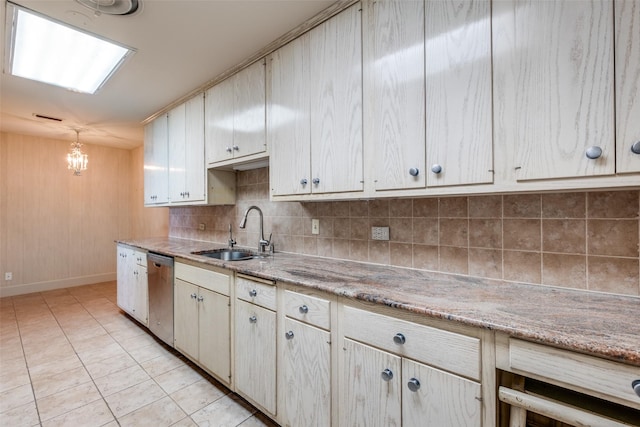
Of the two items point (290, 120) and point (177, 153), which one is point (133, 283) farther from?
point (290, 120)

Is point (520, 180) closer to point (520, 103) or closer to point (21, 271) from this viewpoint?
point (520, 103)

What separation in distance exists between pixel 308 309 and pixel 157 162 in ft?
9.93

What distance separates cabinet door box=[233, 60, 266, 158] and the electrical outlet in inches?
39.1

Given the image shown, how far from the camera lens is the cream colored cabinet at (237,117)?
2.16m

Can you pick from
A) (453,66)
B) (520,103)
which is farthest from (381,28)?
(520,103)

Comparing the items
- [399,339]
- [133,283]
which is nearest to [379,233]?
[399,339]

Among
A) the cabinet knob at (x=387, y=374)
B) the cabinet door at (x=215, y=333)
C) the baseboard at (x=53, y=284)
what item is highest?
the cabinet knob at (x=387, y=374)

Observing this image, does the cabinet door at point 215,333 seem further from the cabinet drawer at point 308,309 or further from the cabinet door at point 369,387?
the cabinet door at point 369,387

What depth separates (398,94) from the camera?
4.65 feet

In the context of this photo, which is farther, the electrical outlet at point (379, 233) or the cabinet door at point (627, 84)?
the electrical outlet at point (379, 233)

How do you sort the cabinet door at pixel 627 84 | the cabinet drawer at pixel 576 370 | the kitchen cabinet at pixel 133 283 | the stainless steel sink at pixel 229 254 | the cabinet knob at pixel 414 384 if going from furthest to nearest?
the kitchen cabinet at pixel 133 283 < the stainless steel sink at pixel 229 254 < the cabinet knob at pixel 414 384 < the cabinet door at pixel 627 84 < the cabinet drawer at pixel 576 370

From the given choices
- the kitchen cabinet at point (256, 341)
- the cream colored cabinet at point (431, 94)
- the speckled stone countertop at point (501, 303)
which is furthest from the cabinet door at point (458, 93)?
the kitchen cabinet at point (256, 341)

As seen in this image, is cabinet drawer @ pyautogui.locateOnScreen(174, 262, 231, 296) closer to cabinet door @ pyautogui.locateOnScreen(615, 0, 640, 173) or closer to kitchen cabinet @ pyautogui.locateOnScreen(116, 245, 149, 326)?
kitchen cabinet @ pyautogui.locateOnScreen(116, 245, 149, 326)

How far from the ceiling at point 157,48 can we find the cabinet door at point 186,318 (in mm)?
1763
